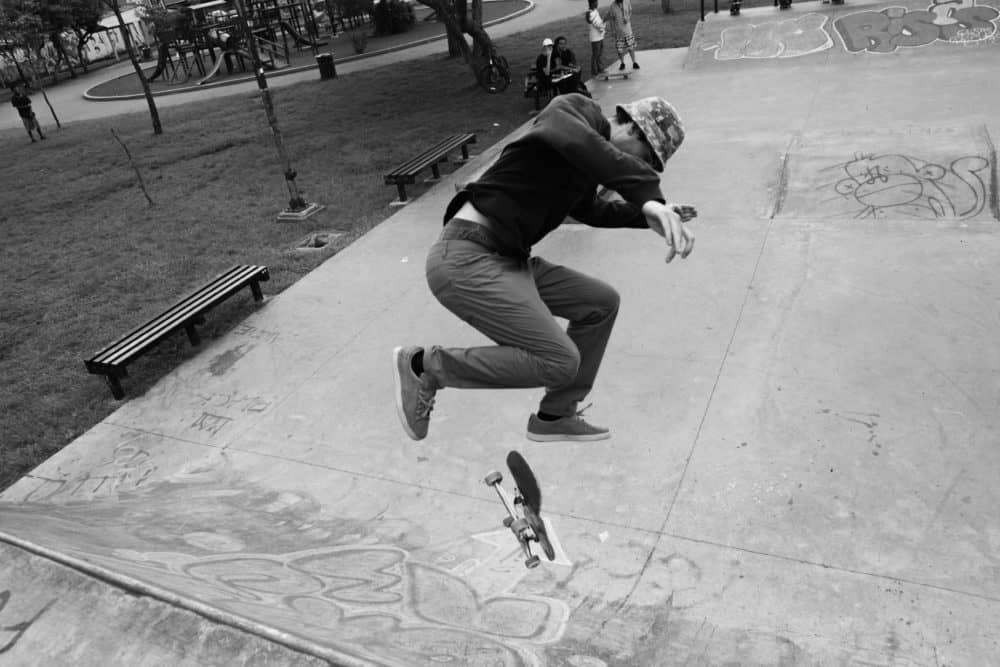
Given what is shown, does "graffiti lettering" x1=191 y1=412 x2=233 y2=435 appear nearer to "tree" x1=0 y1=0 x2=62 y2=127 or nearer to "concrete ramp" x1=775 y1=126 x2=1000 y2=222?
"concrete ramp" x1=775 y1=126 x2=1000 y2=222

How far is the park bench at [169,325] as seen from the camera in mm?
6367

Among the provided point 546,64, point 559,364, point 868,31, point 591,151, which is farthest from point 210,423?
point 868,31

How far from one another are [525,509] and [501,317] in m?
0.97

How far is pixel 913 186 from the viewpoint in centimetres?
768

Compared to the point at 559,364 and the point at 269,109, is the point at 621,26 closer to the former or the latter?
the point at 269,109

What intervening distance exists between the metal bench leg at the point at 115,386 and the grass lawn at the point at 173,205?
0.07 meters

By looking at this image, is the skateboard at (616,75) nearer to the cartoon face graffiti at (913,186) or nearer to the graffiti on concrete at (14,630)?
the cartoon face graffiti at (913,186)

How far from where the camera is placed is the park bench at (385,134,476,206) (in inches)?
405

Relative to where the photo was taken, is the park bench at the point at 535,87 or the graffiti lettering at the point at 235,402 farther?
the park bench at the point at 535,87

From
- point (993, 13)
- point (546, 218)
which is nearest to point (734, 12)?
point (993, 13)

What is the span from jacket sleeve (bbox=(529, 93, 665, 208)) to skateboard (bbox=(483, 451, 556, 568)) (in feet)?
4.12

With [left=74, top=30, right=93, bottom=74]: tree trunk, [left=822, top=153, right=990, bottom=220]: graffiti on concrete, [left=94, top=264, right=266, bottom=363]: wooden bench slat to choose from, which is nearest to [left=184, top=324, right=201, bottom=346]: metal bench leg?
[left=94, top=264, right=266, bottom=363]: wooden bench slat

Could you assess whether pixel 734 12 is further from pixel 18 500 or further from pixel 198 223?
pixel 18 500

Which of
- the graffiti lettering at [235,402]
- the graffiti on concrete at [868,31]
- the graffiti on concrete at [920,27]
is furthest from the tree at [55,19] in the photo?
the graffiti lettering at [235,402]
